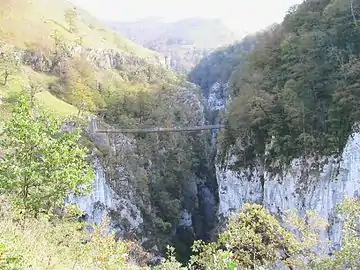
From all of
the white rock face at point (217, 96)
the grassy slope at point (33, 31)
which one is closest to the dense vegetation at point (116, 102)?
the grassy slope at point (33, 31)

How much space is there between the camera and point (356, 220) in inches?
476

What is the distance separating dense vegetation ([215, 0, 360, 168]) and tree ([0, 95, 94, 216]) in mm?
18797

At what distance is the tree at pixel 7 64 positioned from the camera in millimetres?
46781

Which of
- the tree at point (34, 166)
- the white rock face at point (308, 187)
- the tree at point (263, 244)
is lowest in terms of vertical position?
the white rock face at point (308, 187)

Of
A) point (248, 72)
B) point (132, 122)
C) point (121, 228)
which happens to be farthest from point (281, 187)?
point (132, 122)

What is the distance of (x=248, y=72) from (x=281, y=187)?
1364 cm

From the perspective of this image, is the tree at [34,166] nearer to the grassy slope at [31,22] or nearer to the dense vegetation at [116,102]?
the dense vegetation at [116,102]

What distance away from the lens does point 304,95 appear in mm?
30141

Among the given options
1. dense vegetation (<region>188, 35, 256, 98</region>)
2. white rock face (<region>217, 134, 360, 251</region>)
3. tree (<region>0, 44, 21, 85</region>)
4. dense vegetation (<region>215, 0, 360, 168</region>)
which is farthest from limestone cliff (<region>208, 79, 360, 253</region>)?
dense vegetation (<region>188, 35, 256, 98</region>)

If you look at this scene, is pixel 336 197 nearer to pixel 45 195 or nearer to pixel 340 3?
pixel 340 3

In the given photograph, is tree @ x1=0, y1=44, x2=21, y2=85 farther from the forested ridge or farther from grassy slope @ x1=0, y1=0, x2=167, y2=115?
grassy slope @ x1=0, y1=0, x2=167, y2=115

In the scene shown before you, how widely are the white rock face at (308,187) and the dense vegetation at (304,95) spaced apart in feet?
3.15

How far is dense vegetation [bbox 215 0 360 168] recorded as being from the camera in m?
27.3

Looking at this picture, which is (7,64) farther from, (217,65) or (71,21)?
(217,65)
